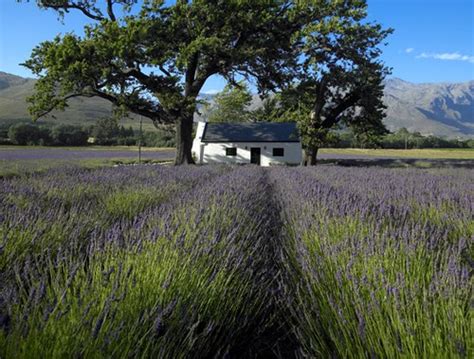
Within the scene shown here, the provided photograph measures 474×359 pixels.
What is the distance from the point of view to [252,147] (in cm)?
3152

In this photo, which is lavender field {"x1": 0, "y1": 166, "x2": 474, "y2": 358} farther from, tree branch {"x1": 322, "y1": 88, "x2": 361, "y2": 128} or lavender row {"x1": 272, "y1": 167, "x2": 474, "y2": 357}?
tree branch {"x1": 322, "y1": 88, "x2": 361, "y2": 128}

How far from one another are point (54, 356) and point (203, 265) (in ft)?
4.07

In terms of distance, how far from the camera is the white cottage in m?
31.0

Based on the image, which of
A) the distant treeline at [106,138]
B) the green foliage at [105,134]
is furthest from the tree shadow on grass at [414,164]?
the green foliage at [105,134]

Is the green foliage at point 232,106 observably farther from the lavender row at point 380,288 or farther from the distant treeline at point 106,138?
the lavender row at point 380,288

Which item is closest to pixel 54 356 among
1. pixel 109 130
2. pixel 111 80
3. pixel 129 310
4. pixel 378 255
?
pixel 129 310

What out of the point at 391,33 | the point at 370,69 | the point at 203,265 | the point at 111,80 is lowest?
the point at 203,265

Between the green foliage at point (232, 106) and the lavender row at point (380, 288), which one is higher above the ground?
the green foliage at point (232, 106)

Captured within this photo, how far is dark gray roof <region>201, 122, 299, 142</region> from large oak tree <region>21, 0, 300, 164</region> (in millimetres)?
10016

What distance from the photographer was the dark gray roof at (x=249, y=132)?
31656 millimetres

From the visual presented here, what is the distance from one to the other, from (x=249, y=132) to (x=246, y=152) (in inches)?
98.8

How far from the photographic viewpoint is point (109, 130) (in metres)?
66.2

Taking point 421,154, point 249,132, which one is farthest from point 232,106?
point 421,154

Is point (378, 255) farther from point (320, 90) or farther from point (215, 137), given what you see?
point (215, 137)
